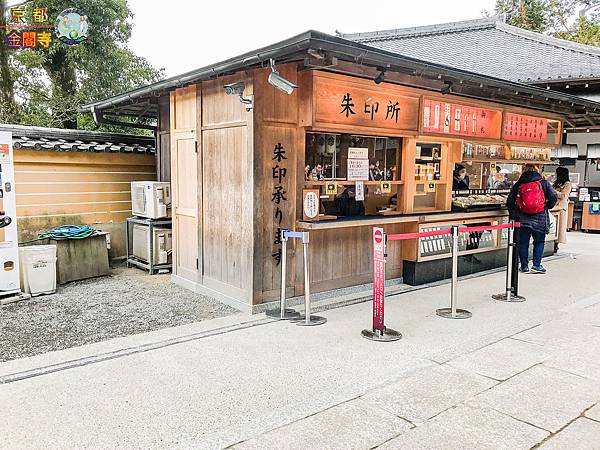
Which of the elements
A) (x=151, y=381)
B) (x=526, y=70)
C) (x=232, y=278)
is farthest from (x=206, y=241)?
(x=526, y=70)

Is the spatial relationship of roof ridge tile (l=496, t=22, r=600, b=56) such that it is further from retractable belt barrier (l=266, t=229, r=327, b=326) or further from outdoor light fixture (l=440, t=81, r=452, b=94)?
retractable belt barrier (l=266, t=229, r=327, b=326)

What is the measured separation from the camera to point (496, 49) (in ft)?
42.6

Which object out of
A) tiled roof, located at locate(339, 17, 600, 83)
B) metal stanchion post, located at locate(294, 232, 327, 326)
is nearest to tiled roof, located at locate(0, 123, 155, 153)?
metal stanchion post, located at locate(294, 232, 327, 326)

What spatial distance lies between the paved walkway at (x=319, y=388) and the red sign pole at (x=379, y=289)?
15 centimetres

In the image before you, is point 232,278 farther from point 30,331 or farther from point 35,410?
point 35,410

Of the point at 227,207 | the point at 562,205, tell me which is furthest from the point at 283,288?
the point at 562,205

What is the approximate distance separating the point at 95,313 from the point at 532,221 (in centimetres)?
687

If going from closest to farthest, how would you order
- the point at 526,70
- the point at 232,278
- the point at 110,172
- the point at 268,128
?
the point at 268,128 < the point at 232,278 < the point at 110,172 < the point at 526,70

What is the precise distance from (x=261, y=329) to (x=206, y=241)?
6.07 feet

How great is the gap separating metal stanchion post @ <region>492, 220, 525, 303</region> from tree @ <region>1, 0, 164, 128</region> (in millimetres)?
11034

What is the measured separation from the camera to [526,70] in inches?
446

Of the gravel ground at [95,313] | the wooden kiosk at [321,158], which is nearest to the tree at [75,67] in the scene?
the wooden kiosk at [321,158]

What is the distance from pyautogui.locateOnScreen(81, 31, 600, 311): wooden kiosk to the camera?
216 inches

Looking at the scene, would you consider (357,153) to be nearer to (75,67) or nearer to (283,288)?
(283,288)
